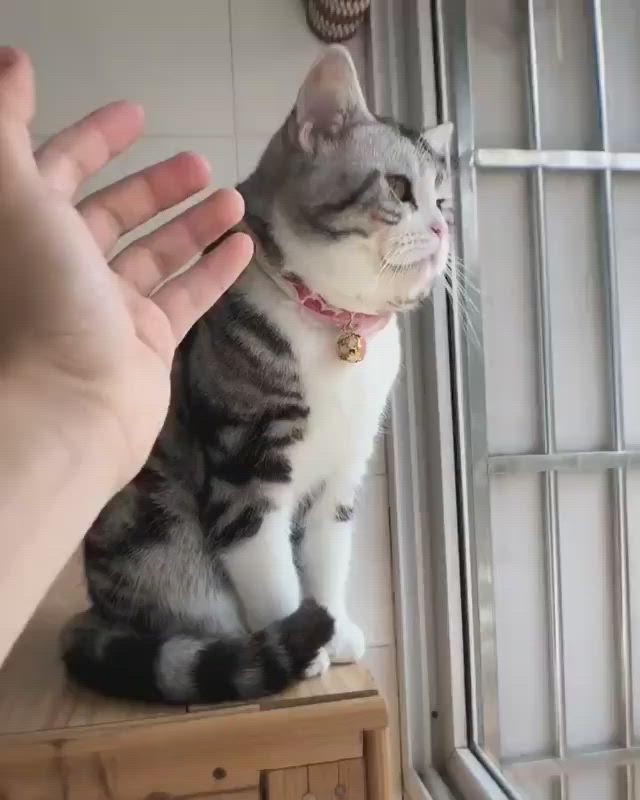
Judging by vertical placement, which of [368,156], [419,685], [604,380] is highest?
[368,156]

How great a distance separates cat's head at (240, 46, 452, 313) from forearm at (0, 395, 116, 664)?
0.42 meters

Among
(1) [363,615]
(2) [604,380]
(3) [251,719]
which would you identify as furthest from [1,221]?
(2) [604,380]

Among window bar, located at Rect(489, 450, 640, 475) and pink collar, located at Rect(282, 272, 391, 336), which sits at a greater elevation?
pink collar, located at Rect(282, 272, 391, 336)

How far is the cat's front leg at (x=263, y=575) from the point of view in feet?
2.88

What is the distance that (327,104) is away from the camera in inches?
37.4

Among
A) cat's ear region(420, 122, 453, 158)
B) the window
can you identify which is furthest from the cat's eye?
the window

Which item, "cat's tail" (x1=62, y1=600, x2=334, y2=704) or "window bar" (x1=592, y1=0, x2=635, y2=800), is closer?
"cat's tail" (x1=62, y1=600, x2=334, y2=704)

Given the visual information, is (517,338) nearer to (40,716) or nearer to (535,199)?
(535,199)

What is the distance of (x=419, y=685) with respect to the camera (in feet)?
4.79

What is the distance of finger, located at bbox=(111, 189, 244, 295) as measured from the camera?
0.75 meters

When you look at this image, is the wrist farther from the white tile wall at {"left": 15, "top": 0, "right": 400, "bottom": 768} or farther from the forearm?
the white tile wall at {"left": 15, "top": 0, "right": 400, "bottom": 768}

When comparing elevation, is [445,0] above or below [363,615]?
above

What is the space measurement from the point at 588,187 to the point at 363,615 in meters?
0.87

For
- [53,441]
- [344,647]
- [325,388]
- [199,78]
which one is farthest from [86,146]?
[199,78]
